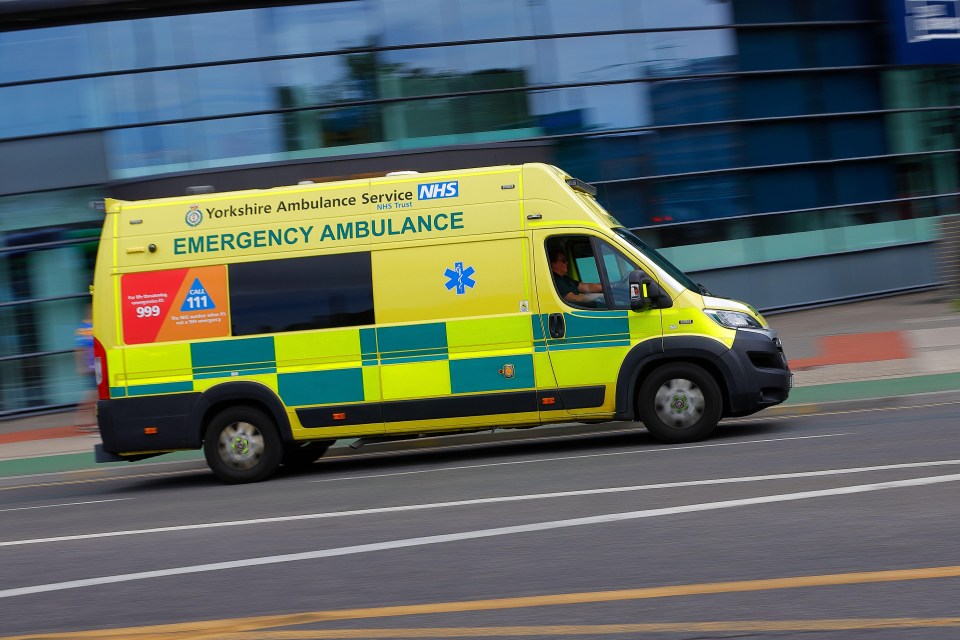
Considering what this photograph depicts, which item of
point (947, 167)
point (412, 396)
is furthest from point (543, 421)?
point (947, 167)

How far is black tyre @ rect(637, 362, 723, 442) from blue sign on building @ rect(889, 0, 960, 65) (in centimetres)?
1699

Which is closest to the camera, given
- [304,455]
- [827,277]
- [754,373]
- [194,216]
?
[754,373]

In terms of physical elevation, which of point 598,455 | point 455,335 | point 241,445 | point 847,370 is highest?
point 455,335

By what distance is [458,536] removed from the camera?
7098mm

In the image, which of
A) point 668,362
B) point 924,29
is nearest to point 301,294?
point 668,362

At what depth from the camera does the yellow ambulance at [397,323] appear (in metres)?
10.6

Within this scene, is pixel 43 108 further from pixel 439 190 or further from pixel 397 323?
pixel 397 323

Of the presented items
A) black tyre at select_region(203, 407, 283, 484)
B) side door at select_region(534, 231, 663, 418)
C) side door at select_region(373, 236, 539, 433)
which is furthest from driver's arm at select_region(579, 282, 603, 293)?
black tyre at select_region(203, 407, 283, 484)

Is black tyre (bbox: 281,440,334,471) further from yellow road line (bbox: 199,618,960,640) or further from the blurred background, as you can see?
the blurred background

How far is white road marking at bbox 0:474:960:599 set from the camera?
22.6 feet

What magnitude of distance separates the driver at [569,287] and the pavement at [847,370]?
230 centimetres

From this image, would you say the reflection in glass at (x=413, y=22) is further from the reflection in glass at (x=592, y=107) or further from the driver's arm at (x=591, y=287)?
the driver's arm at (x=591, y=287)

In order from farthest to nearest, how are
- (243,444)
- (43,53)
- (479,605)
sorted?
(43,53), (243,444), (479,605)

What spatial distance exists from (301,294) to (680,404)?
12.0 feet
